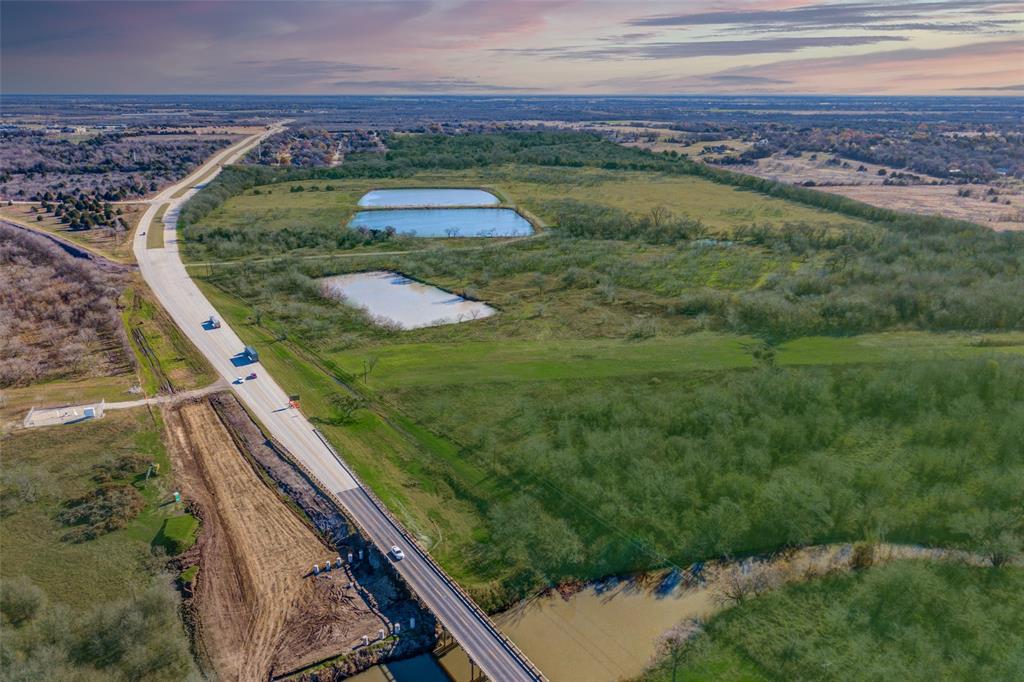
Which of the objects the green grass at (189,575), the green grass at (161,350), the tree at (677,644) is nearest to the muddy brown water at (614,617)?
the tree at (677,644)

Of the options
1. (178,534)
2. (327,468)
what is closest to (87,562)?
(178,534)

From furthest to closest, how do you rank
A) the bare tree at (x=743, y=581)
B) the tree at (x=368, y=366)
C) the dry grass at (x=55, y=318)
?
the tree at (x=368, y=366) → the dry grass at (x=55, y=318) → the bare tree at (x=743, y=581)

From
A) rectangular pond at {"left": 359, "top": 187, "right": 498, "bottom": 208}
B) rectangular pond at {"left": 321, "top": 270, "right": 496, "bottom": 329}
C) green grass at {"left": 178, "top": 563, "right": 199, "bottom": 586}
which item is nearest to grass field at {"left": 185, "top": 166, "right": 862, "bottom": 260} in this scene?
rectangular pond at {"left": 359, "top": 187, "right": 498, "bottom": 208}

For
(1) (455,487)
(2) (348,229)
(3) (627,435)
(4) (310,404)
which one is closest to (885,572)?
(3) (627,435)

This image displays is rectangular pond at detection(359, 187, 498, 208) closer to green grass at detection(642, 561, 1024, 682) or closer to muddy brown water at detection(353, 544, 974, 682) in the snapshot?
muddy brown water at detection(353, 544, 974, 682)

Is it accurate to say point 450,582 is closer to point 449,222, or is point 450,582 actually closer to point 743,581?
point 743,581

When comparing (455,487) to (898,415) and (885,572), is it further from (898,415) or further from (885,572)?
(898,415)

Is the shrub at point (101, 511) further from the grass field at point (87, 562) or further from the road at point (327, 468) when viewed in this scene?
the road at point (327, 468)
